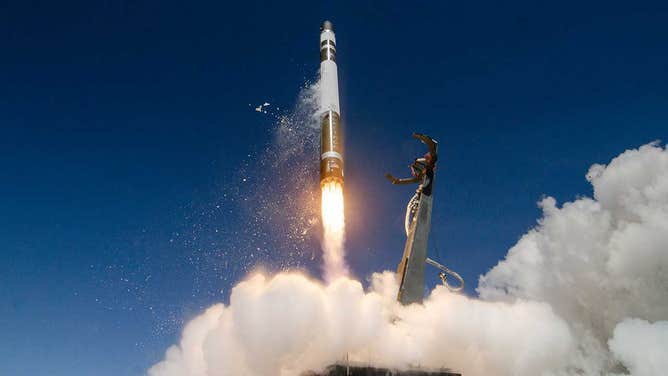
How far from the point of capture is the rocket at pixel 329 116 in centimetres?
3328

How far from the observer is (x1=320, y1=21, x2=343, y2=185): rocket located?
33.3m

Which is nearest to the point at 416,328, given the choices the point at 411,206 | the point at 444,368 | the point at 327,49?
the point at 444,368

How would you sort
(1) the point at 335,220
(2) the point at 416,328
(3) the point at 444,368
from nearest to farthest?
(3) the point at 444,368, (2) the point at 416,328, (1) the point at 335,220

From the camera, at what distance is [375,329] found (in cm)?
2928

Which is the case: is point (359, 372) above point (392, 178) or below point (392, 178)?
below

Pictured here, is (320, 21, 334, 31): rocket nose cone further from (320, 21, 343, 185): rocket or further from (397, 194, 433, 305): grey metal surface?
(397, 194, 433, 305): grey metal surface

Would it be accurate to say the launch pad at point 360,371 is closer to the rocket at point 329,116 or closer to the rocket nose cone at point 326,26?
the rocket at point 329,116

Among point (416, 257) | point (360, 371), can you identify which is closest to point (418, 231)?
point (416, 257)

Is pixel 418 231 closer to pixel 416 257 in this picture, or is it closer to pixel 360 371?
pixel 416 257

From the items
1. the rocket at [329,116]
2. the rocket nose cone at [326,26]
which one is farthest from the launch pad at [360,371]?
the rocket nose cone at [326,26]

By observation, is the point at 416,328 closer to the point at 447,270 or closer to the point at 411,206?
the point at 447,270

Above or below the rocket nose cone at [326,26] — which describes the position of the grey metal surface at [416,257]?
below

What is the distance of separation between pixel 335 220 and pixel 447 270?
7989mm

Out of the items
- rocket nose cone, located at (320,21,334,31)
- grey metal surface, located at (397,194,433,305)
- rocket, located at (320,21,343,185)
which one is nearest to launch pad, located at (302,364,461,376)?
grey metal surface, located at (397,194,433,305)
